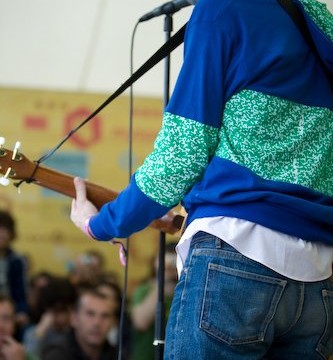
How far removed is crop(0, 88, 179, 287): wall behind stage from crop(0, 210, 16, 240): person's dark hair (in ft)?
0.28

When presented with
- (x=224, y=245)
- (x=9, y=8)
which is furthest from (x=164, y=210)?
(x=9, y=8)

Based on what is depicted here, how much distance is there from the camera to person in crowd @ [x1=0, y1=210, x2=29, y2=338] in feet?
12.5

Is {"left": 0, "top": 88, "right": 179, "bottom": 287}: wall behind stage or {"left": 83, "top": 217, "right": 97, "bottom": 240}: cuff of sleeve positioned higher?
{"left": 83, "top": 217, "right": 97, "bottom": 240}: cuff of sleeve

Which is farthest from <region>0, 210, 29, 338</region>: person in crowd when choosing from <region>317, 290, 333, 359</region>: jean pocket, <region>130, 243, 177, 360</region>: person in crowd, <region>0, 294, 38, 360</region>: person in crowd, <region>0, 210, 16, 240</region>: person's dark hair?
<region>317, 290, 333, 359</region>: jean pocket

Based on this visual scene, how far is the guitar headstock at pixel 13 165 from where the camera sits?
5.08 feet

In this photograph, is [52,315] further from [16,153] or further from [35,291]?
[16,153]

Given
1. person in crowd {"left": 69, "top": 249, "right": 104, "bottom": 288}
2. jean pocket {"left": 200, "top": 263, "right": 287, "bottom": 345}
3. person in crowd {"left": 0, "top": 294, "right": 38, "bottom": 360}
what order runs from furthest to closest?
person in crowd {"left": 69, "top": 249, "right": 104, "bottom": 288}, person in crowd {"left": 0, "top": 294, "right": 38, "bottom": 360}, jean pocket {"left": 200, "top": 263, "right": 287, "bottom": 345}

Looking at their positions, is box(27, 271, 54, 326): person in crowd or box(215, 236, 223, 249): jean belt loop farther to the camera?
box(27, 271, 54, 326): person in crowd

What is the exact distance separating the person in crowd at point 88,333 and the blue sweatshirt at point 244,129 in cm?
231

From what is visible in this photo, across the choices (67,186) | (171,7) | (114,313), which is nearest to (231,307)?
(67,186)

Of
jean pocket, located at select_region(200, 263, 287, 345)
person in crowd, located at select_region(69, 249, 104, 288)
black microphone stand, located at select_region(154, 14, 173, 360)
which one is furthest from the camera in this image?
person in crowd, located at select_region(69, 249, 104, 288)

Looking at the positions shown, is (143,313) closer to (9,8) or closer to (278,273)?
(9,8)

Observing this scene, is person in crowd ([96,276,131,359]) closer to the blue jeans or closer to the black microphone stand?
the black microphone stand

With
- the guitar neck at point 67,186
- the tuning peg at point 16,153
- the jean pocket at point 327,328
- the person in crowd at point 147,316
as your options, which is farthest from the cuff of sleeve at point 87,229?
the person in crowd at point 147,316
